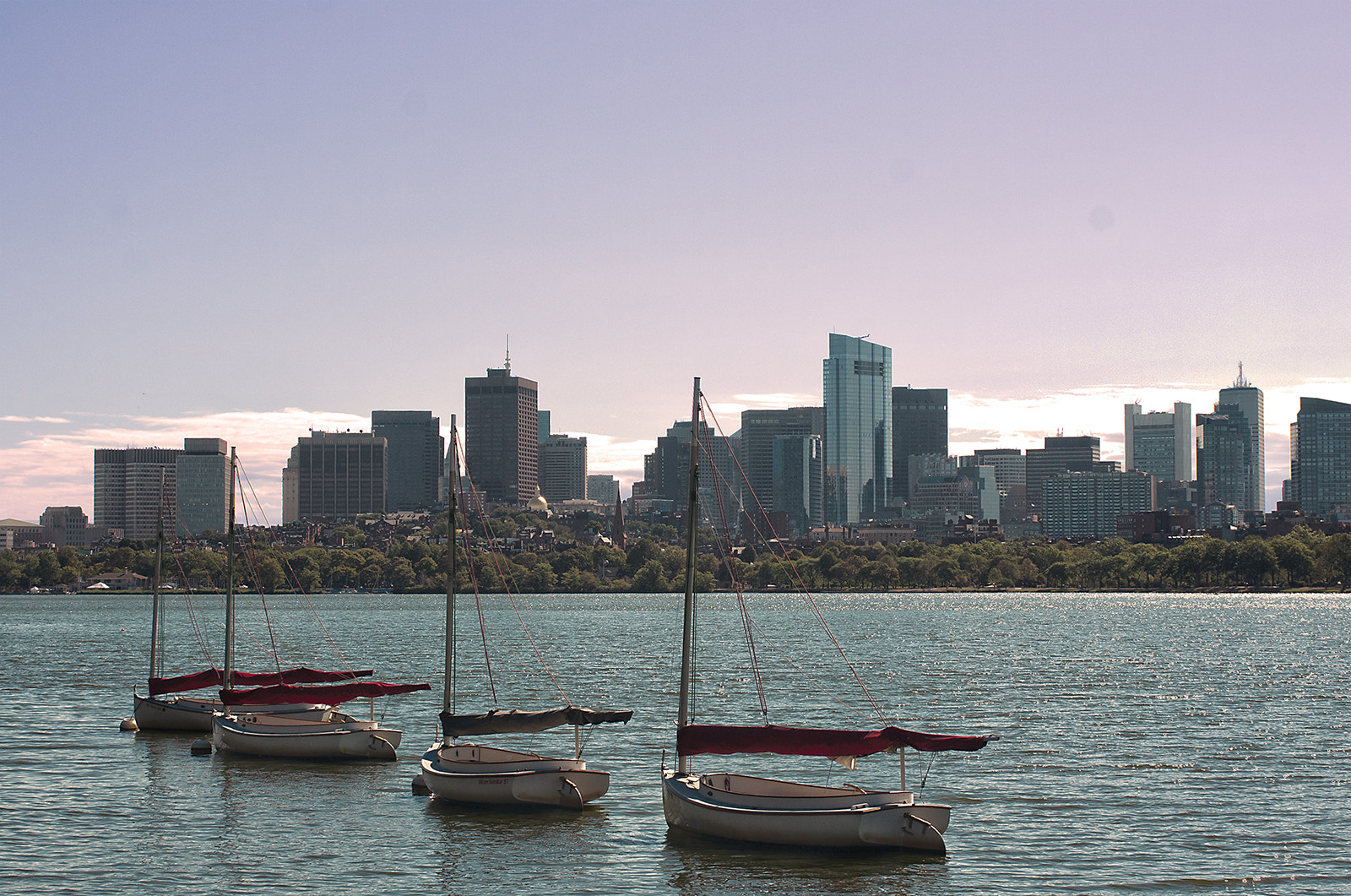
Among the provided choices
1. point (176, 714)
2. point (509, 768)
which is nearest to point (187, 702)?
point (176, 714)

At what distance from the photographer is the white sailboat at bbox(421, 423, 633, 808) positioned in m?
47.5

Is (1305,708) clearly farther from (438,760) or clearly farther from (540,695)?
(438,760)

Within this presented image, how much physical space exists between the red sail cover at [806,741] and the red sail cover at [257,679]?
92.0 ft

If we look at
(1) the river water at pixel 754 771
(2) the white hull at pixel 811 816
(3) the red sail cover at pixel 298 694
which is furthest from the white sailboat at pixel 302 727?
(2) the white hull at pixel 811 816

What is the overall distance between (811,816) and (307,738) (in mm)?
28449

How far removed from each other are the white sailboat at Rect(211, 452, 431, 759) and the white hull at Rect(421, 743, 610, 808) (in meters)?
11.5

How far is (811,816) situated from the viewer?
4053 centimetres

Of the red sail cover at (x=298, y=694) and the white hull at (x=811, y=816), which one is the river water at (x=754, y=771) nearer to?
the white hull at (x=811, y=816)

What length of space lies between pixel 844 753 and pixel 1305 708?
49148 mm

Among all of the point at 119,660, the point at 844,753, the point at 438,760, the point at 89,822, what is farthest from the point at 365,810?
the point at 119,660

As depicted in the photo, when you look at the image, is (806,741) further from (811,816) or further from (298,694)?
(298,694)

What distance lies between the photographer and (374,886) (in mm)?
39031

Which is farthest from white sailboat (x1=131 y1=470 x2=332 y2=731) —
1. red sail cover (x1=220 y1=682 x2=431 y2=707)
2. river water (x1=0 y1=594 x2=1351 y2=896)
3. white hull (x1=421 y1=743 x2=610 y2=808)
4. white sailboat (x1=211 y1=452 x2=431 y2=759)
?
white hull (x1=421 y1=743 x2=610 y2=808)

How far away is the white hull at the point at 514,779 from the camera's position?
156ft
